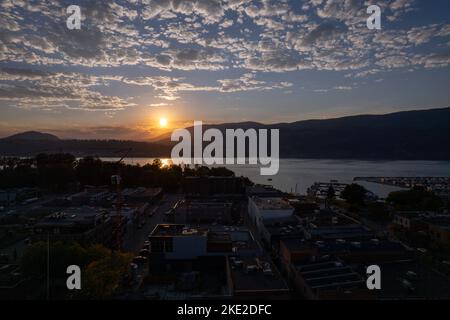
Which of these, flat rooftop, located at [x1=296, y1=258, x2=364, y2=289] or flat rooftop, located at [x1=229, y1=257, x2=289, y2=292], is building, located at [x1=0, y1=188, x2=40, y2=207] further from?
flat rooftop, located at [x1=296, y1=258, x2=364, y2=289]

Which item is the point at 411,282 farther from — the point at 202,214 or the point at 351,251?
the point at 202,214

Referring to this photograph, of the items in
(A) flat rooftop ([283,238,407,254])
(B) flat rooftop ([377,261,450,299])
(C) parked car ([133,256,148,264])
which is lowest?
(C) parked car ([133,256,148,264])

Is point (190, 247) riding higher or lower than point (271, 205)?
lower

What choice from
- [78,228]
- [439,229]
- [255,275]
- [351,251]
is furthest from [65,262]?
[439,229]

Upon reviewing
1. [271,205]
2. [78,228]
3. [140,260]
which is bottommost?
[140,260]

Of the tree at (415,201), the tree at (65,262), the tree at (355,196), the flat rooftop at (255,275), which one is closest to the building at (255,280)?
the flat rooftop at (255,275)

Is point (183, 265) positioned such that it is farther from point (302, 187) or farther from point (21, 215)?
point (302, 187)

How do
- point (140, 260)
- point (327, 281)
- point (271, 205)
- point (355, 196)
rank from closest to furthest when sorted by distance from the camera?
point (327, 281) → point (140, 260) → point (271, 205) → point (355, 196)

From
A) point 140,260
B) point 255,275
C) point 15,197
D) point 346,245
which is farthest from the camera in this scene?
point 15,197

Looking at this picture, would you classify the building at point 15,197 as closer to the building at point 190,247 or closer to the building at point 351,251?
the building at point 190,247

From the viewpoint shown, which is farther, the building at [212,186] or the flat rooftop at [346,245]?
the building at [212,186]

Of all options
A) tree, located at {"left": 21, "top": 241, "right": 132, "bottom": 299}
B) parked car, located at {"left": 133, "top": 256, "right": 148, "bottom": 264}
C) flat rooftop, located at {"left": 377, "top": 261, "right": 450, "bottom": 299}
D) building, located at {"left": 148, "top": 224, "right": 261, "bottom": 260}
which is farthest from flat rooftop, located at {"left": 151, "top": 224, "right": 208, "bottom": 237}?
flat rooftop, located at {"left": 377, "top": 261, "right": 450, "bottom": 299}
